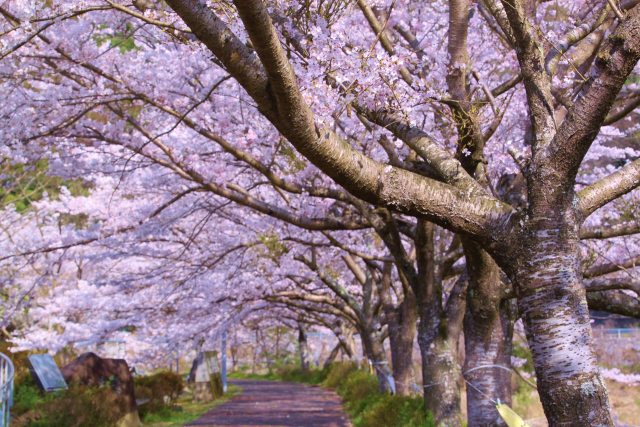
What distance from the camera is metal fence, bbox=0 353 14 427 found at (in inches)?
357

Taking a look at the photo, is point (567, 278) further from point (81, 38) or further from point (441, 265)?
point (81, 38)

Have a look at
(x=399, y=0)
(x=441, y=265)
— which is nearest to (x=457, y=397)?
(x=441, y=265)

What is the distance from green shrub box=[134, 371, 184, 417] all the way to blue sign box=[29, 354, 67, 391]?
4182mm

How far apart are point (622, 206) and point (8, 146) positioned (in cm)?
867

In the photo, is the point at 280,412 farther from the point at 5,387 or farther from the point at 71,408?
the point at 5,387

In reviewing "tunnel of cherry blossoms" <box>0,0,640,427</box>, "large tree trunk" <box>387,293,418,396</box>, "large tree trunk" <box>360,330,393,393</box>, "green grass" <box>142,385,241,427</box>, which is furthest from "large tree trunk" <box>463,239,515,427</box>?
"green grass" <box>142,385,241,427</box>

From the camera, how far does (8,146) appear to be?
333 inches

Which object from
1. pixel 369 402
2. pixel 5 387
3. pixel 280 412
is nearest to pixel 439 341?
pixel 5 387

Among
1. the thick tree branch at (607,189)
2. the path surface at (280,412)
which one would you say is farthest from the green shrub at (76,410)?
the thick tree branch at (607,189)

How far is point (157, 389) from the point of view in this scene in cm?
1853

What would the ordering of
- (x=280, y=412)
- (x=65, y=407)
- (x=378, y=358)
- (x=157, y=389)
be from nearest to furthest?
(x=65, y=407) → (x=378, y=358) → (x=280, y=412) → (x=157, y=389)

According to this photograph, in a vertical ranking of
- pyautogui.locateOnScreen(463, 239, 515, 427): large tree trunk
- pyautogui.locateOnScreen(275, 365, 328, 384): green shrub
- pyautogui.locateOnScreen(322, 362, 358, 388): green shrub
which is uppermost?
pyautogui.locateOnScreen(275, 365, 328, 384): green shrub

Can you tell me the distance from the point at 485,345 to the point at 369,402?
26.8 feet

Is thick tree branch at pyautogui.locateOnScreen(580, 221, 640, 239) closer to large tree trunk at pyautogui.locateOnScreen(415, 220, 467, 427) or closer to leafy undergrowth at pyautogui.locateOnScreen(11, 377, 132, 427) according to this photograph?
large tree trunk at pyautogui.locateOnScreen(415, 220, 467, 427)
